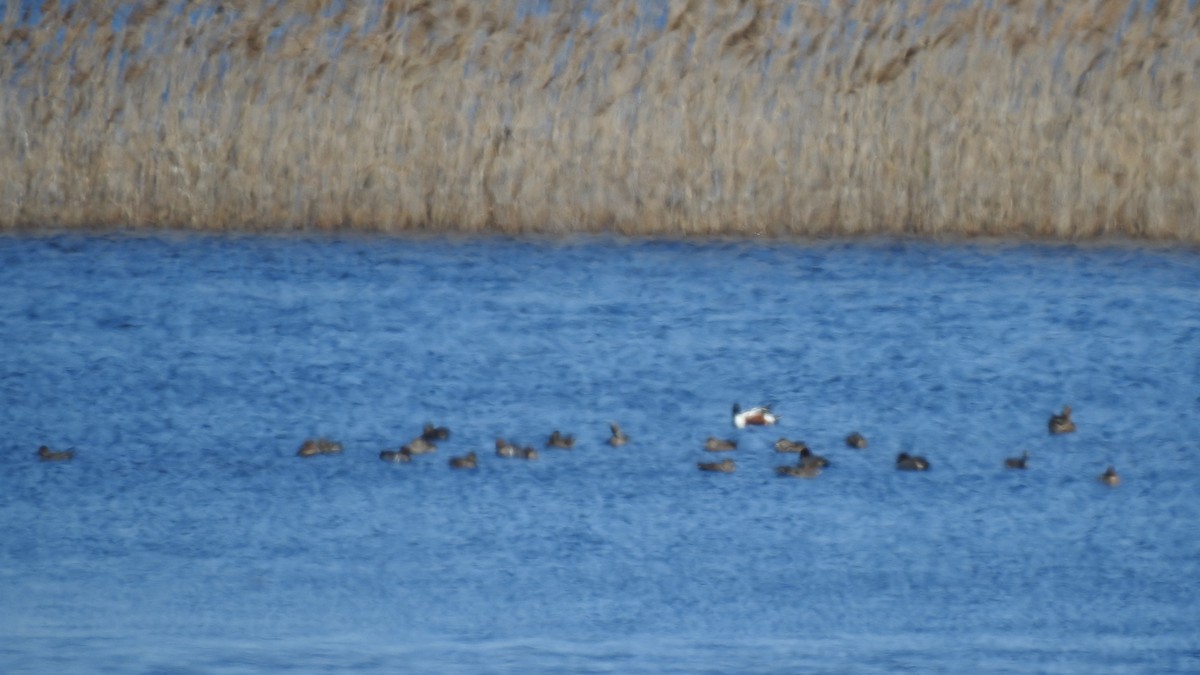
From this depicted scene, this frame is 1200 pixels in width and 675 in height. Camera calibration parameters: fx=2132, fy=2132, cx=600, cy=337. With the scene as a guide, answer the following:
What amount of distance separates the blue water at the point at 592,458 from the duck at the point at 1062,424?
6cm

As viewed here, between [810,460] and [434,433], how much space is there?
1347 mm

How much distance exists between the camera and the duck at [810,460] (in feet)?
23.9

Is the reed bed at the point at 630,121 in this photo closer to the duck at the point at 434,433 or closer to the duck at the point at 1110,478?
the duck at the point at 434,433

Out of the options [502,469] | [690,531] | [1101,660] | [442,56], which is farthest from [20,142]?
[1101,660]

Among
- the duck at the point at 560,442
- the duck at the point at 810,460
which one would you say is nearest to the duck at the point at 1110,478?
the duck at the point at 810,460

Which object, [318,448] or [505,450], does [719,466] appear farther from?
[318,448]

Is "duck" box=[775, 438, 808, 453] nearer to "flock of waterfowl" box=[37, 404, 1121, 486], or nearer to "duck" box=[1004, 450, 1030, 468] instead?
"flock of waterfowl" box=[37, 404, 1121, 486]

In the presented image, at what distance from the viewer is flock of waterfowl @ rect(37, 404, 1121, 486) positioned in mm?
7266

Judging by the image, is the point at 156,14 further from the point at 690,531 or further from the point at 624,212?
the point at 690,531

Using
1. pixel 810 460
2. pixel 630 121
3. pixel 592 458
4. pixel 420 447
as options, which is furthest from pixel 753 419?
pixel 630 121

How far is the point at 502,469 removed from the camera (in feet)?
23.9

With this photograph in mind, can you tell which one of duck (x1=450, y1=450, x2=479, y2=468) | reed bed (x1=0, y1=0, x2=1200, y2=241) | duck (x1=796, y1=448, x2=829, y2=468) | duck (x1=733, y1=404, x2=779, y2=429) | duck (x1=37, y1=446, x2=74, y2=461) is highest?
reed bed (x1=0, y1=0, x2=1200, y2=241)

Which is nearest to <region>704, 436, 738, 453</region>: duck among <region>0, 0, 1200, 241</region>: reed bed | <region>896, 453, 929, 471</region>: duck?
<region>896, 453, 929, 471</region>: duck

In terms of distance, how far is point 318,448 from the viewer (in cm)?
747
